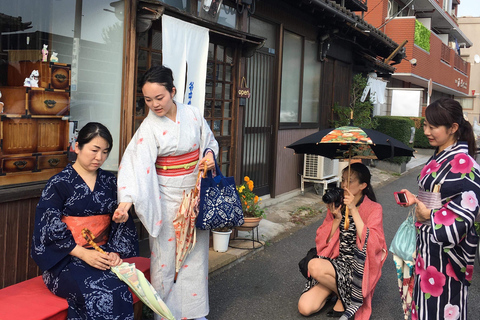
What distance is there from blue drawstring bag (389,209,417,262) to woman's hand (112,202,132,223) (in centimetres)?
220

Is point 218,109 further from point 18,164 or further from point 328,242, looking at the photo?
point 18,164

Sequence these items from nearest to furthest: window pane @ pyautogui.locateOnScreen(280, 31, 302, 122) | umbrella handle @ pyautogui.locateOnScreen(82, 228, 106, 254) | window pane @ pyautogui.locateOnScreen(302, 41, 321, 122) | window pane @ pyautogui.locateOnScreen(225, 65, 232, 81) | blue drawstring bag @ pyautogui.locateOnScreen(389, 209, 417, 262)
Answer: umbrella handle @ pyautogui.locateOnScreen(82, 228, 106, 254), blue drawstring bag @ pyautogui.locateOnScreen(389, 209, 417, 262), window pane @ pyautogui.locateOnScreen(225, 65, 232, 81), window pane @ pyautogui.locateOnScreen(280, 31, 302, 122), window pane @ pyautogui.locateOnScreen(302, 41, 321, 122)

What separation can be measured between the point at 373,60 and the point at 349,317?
35.5 ft

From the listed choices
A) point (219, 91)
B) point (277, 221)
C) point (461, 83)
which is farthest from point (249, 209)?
point (461, 83)

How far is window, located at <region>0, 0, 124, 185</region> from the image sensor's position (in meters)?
3.99

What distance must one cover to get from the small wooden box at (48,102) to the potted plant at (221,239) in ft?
8.93

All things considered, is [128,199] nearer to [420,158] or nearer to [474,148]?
[474,148]

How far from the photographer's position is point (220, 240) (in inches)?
251

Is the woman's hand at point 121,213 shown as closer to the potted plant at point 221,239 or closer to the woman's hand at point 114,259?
the woman's hand at point 114,259

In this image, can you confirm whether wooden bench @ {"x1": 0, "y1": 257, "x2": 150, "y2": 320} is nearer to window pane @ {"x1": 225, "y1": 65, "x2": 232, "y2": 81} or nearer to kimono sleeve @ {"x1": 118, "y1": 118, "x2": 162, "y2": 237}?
kimono sleeve @ {"x1": 118, "y1": 118, "x2": 162, "y2": 237}

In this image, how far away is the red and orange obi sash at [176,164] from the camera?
396 centimetres

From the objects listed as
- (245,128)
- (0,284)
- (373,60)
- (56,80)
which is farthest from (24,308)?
(373,60)

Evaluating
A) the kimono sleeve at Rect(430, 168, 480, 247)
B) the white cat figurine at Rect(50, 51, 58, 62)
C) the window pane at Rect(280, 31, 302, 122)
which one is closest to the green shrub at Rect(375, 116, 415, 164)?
the window pane at Rect(280, 31, 302, 122)

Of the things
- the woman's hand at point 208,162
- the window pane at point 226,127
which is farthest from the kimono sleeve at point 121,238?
the window pane at point 226,127
